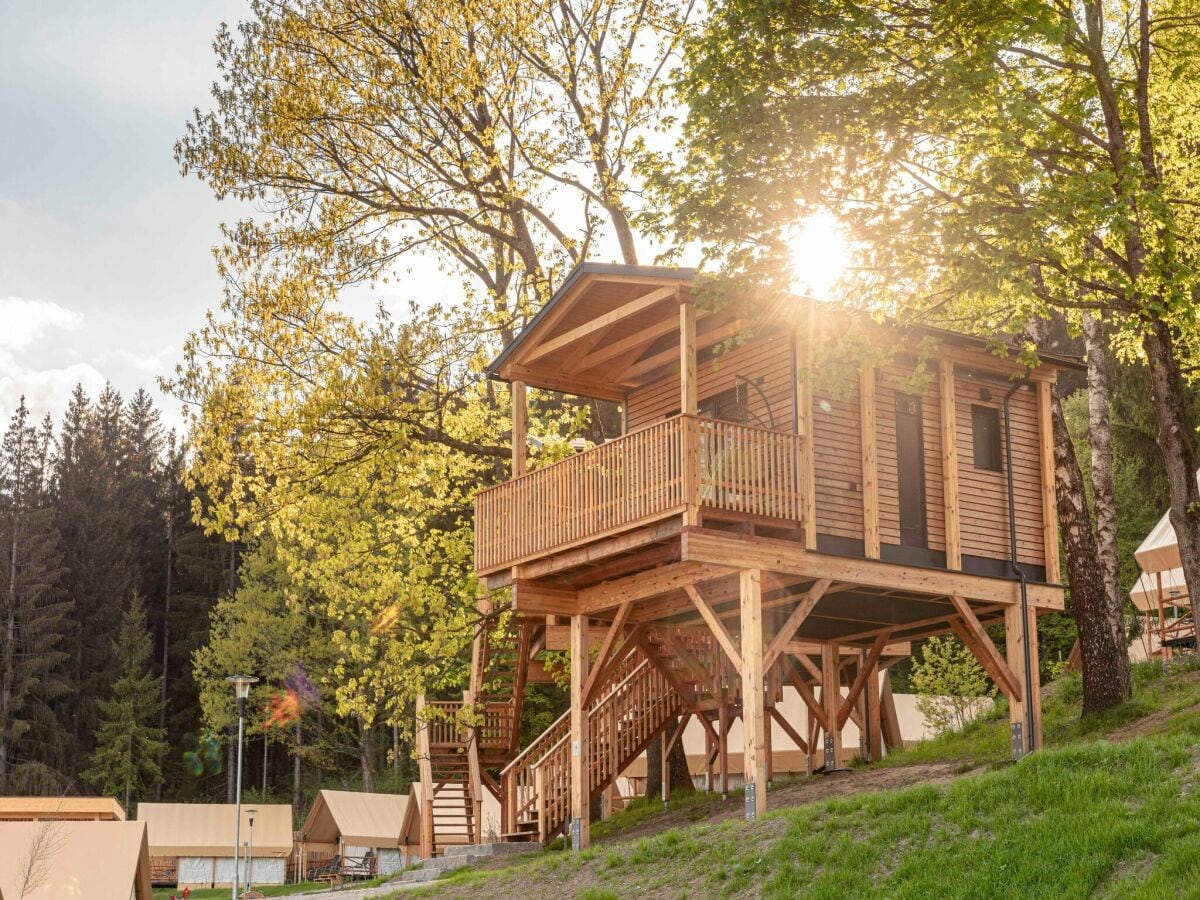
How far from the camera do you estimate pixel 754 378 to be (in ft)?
68.6

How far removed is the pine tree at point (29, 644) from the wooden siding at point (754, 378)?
43.6m

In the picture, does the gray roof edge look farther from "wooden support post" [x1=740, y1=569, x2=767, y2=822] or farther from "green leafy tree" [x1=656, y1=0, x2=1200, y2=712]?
"wooden support post" [x1=740, y1=569, x2=767, y2=822]

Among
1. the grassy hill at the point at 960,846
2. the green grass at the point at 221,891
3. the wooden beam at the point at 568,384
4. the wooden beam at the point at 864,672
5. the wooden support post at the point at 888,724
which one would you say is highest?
the wooden beam at the point at 568,384

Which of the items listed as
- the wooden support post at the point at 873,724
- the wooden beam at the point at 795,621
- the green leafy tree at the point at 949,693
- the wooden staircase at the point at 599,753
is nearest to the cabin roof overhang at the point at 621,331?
the wooden beam at the point at 795,621

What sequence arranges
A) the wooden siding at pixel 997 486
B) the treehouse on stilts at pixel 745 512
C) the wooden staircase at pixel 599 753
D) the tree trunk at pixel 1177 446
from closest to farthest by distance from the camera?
the tree trunk at pixel 1177 446
the treehouse on stilts at pixel 745 512
the wooden siding at pixel 997 486
the wooden staircase at pixel 599 753

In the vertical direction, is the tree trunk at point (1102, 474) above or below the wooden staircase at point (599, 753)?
above

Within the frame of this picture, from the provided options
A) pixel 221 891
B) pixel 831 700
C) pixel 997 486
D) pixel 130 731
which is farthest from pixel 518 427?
pixel 130 731

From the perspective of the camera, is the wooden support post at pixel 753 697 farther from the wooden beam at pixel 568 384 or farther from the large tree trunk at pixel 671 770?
the large tree trunk at pixel 671 770

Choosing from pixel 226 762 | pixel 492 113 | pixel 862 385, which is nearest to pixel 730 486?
pixel 862 385

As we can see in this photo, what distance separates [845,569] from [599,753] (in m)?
5.98

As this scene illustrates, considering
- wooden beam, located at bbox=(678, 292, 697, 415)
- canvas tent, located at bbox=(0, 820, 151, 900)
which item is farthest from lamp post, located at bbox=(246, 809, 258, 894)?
wooden beam, located at bbox=(678, 292, 697, 415)

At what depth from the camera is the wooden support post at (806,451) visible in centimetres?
1912

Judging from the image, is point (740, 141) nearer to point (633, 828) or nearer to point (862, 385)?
point (862, 385)

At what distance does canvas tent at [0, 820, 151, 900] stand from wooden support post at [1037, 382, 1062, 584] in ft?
60.9
